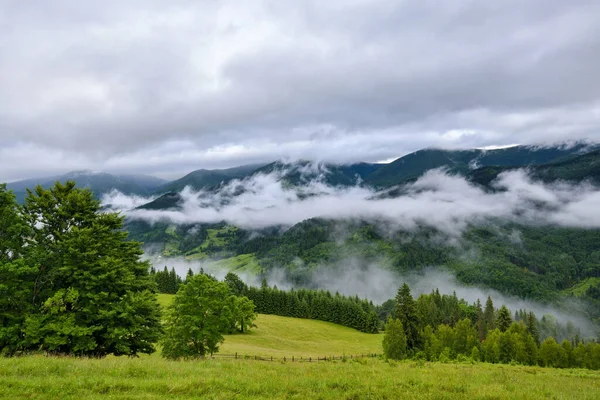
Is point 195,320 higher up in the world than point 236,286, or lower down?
higher up

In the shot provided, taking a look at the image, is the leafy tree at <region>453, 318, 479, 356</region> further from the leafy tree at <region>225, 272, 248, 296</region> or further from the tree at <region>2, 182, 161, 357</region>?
the leafy tree at <region>225, 272, 248, 296</region>

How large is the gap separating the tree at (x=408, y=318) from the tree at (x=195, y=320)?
46.7 m

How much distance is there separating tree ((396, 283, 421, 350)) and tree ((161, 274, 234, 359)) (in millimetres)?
46657

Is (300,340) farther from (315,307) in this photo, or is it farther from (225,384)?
(225,384)

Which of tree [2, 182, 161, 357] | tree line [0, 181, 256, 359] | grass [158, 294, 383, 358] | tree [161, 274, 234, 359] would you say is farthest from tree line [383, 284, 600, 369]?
tree [2, 182, 161, 357]

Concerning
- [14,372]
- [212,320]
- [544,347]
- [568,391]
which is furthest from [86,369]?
[544,347]

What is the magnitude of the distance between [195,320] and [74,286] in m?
14.9

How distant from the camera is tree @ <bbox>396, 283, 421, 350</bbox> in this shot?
73188mm

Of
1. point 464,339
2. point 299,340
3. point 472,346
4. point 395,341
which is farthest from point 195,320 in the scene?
point 299,340

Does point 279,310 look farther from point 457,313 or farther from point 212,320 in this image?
point 212,320

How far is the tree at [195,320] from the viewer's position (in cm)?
3750

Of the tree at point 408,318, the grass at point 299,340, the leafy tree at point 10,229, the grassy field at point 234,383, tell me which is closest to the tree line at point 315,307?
the grass at point 299,340

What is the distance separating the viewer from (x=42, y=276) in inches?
1021

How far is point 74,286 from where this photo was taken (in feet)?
85.1
